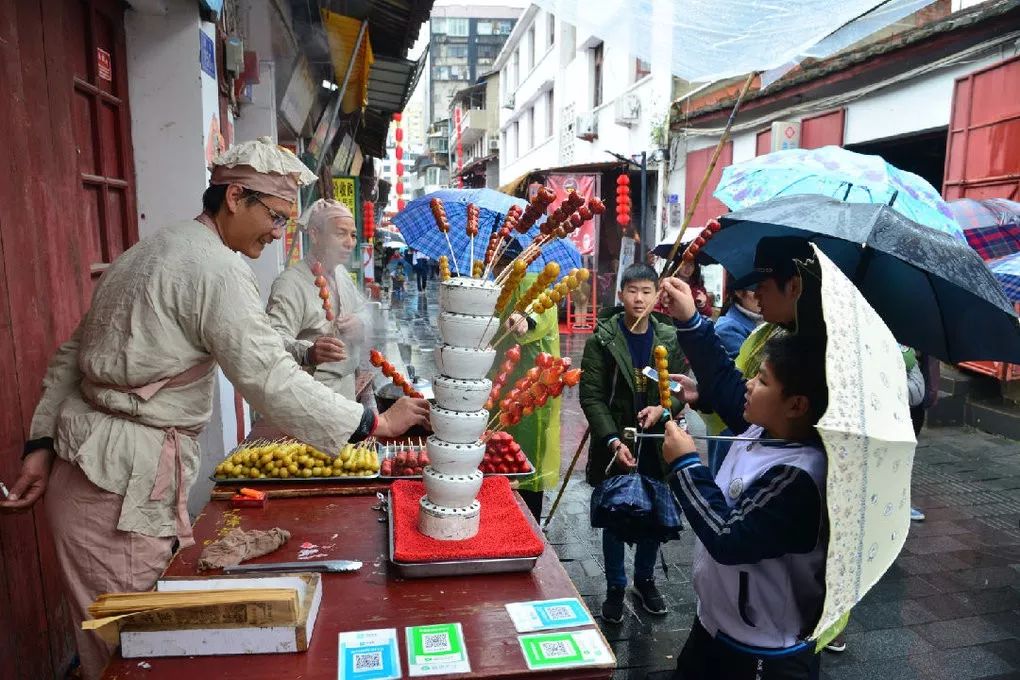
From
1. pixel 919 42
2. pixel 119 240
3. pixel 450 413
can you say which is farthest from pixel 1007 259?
pixel 119 240

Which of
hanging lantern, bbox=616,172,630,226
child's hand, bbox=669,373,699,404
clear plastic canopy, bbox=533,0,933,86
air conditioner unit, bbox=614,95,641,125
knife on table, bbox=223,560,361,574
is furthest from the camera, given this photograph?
air conditioner unit, bbox=614,95,641,125

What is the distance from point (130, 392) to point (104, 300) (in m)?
0.28

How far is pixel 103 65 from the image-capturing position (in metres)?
3.40

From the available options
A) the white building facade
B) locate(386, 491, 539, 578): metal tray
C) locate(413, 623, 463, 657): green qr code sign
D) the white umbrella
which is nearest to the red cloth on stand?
locate(386, 491, 539, 578): metal tray

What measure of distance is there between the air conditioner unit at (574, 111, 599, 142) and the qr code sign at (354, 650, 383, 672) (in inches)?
712

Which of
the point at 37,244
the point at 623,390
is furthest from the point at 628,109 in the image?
the point at 37,244

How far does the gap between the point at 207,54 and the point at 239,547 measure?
10.8 feet

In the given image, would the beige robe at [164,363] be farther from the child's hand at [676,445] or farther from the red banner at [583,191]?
the red banner at [583,191]

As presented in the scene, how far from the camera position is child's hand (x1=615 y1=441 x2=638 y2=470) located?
308 centimetres

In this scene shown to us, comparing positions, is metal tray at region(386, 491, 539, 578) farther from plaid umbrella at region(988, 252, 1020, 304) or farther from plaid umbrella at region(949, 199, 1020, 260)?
plaid umbrella at region(949, 199, 1020, 260)

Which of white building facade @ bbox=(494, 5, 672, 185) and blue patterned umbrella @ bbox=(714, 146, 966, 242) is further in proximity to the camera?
white building facade @ bbox=(494, 5, 672, 185)

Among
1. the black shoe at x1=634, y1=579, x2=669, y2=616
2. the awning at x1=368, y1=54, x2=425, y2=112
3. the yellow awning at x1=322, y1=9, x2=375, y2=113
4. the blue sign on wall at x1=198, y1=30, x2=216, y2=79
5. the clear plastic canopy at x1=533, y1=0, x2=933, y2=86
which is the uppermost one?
the awning at x1=368, y1=54, x2=425, y2=112

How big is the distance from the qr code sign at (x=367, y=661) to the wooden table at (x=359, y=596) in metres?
0.05

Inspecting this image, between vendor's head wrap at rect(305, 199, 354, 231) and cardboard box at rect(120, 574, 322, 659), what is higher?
vendor's head wrap at rect(305, 199, 354, 231)
